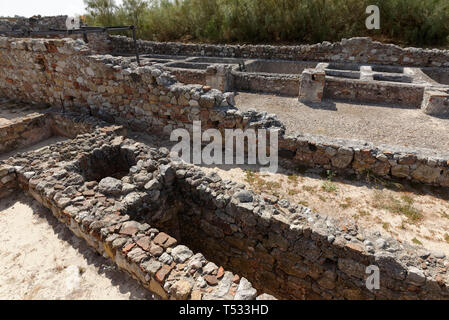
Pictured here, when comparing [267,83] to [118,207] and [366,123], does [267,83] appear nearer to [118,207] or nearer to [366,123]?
[366,123]

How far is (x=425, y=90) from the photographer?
29.8 ft

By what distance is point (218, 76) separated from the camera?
36.2 feet

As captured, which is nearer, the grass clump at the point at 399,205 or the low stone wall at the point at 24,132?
the grass clump at the point at 399,205

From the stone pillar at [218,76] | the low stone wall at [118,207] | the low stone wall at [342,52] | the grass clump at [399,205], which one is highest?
the low stone wall at [342,52]

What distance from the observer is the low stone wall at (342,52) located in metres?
12.2

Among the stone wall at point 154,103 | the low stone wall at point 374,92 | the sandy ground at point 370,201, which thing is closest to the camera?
the sandy ground at point 370,201

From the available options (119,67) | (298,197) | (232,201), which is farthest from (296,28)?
(232,201)

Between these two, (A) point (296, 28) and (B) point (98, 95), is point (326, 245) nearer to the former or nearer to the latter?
(B) point (98, 95)

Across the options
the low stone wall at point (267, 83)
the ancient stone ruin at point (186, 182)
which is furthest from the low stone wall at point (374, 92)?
the low stone wall at point (267, 83)

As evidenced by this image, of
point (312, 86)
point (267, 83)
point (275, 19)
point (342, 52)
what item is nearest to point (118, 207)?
point (312, 86)

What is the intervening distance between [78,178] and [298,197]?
12.7 feet

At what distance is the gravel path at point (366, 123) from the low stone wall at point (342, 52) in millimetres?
4693

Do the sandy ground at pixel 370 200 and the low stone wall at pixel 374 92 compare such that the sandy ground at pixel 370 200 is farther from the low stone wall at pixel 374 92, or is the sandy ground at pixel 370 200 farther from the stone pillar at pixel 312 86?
the low stone wall at pixel 374 92

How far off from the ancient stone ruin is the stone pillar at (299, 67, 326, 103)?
0.04m
